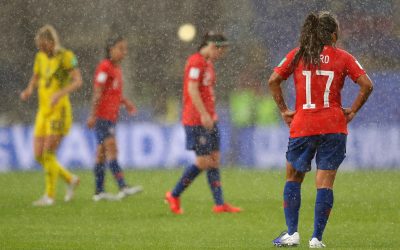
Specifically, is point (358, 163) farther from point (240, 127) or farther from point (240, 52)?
point (240, 52)

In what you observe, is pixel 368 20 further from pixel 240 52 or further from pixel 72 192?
pixel 72 192

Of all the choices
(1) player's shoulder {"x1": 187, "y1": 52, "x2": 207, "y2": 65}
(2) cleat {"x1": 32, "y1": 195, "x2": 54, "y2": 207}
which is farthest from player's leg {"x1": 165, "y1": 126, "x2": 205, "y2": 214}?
(2) cleat {"x1": 32, "y1": 195, "x2": 54, "y2": 207}

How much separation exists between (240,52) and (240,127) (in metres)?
4.66

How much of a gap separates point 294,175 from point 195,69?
362 cm

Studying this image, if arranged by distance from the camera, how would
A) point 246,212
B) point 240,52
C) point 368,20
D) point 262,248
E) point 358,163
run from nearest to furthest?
point 262,248 → point 246,212 → point 358,163 → point 368,20 → point 240,52

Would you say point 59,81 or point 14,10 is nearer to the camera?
point 59,81

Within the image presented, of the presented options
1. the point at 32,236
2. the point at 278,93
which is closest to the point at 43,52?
the point at 32,236

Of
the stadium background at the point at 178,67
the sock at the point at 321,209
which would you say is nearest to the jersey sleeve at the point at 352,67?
the sock at the point at 321,209

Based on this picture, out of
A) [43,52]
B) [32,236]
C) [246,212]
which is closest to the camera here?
[32,236]

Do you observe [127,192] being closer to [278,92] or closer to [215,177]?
[215,177]

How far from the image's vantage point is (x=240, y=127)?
21.1 m

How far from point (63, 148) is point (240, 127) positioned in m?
2.92

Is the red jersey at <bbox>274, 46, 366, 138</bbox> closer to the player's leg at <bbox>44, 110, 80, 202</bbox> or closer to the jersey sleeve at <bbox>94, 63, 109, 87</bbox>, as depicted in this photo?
the player's leg at <bbox>44, 110, 80, 202</bbox>

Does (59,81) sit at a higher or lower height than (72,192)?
higher
